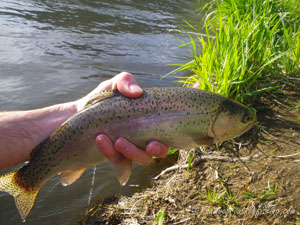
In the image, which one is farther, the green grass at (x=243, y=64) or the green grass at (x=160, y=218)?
the green grass at (x=243, y=64)

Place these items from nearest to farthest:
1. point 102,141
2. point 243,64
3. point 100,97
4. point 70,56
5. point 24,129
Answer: point 102,141, point 100,97, point 24,129, point 243,64, point 70,56

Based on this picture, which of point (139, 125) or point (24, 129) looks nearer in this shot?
point (139, 125)

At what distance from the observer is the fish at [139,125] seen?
2590mm

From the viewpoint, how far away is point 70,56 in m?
8.63

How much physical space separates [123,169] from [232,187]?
→ 131 cm

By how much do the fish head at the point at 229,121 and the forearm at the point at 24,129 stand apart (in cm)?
202

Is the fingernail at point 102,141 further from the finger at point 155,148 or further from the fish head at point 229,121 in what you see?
the fish head at point 229,121

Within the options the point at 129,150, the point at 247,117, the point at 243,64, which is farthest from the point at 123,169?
the point at 243,64

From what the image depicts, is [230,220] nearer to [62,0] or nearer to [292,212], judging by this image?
[292,212]

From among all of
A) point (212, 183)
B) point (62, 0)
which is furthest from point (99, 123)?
point (62, 0)

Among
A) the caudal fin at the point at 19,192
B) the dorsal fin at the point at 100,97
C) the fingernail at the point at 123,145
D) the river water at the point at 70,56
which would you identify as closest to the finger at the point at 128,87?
the dorsal fin at the point at 100,97

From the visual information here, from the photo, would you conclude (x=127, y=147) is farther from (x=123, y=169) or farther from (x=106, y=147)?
(x=123, y=169)

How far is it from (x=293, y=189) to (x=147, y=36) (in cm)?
971

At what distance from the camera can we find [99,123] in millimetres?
2586
